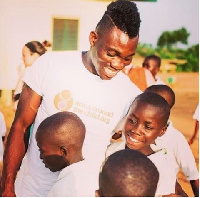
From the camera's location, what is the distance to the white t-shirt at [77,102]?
160cm

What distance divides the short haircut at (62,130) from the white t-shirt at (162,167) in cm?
26

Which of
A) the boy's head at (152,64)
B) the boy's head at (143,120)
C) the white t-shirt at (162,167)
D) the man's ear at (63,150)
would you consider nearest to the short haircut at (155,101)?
the boy's head at (143,120)

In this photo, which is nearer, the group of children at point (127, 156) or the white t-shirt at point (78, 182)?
the group of children at point (127, 156)

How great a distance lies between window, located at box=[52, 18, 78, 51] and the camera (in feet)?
7.48

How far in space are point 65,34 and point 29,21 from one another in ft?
0.93

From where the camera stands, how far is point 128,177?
114cm

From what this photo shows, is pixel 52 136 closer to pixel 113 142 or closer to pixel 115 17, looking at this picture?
pixel 113 142

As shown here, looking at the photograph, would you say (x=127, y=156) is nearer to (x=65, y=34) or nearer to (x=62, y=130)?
(x=62, y=130)

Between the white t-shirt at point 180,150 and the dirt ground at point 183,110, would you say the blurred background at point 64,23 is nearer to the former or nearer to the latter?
the dirt ground at point 183,110

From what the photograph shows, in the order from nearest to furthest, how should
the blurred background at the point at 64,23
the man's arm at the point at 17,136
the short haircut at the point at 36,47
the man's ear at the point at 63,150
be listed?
1. the man's ear at the point at 63,150
2. the man's arm at the point at 17,136
3. the blurred background at the point at 64,23
4. the short haircut at the point at 36,47

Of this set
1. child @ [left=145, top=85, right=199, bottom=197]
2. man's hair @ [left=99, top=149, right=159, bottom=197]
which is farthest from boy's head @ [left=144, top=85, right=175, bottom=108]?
man's hair @ [left=99, top=149, right=159, bottom=197]

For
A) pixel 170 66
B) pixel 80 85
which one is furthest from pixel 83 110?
pixel 170 66

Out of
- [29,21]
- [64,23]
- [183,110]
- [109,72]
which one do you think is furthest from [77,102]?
[183,110]

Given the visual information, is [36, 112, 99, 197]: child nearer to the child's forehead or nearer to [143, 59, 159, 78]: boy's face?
the child's forehead
